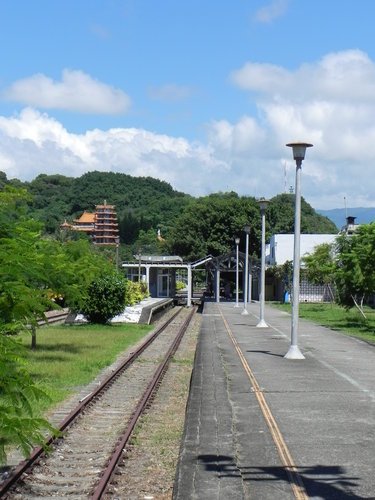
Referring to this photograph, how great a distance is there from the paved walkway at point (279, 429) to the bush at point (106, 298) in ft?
51.9

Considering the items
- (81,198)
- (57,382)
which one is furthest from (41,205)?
(57,382)

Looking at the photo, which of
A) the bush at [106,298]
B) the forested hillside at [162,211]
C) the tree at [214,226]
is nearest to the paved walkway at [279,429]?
the bush at [106,298]

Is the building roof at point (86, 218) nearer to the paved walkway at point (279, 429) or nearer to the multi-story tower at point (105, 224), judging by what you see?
the multi-story tower at point (105, 224)

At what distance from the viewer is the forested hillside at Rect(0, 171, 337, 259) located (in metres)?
87.6

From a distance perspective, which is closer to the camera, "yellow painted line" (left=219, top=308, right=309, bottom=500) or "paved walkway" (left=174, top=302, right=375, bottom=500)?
"yellow painted line" (left=219, top=308, right=309, bottom=500)

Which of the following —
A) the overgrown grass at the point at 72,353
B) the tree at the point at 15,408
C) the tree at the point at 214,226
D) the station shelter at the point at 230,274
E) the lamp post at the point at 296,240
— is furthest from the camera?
the tree at the point at 214,226

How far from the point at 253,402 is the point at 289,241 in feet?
203

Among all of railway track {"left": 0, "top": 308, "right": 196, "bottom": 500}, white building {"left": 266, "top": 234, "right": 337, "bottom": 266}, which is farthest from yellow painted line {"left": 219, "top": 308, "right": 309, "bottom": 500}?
white building {"left": 266, "top": 234, "right": 337, "bottom": 266}

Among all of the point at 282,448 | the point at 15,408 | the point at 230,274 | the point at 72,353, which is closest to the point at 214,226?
the point at 230,274

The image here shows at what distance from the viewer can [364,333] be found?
104ft

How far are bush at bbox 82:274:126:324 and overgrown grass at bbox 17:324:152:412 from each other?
74cm

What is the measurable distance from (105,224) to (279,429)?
152452 millimetres

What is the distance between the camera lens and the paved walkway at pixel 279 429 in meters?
8.11

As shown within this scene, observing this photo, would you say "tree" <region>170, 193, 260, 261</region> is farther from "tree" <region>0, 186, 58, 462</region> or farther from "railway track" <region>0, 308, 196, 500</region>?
"railway track" <region>0, 308, 196, 500</region>
